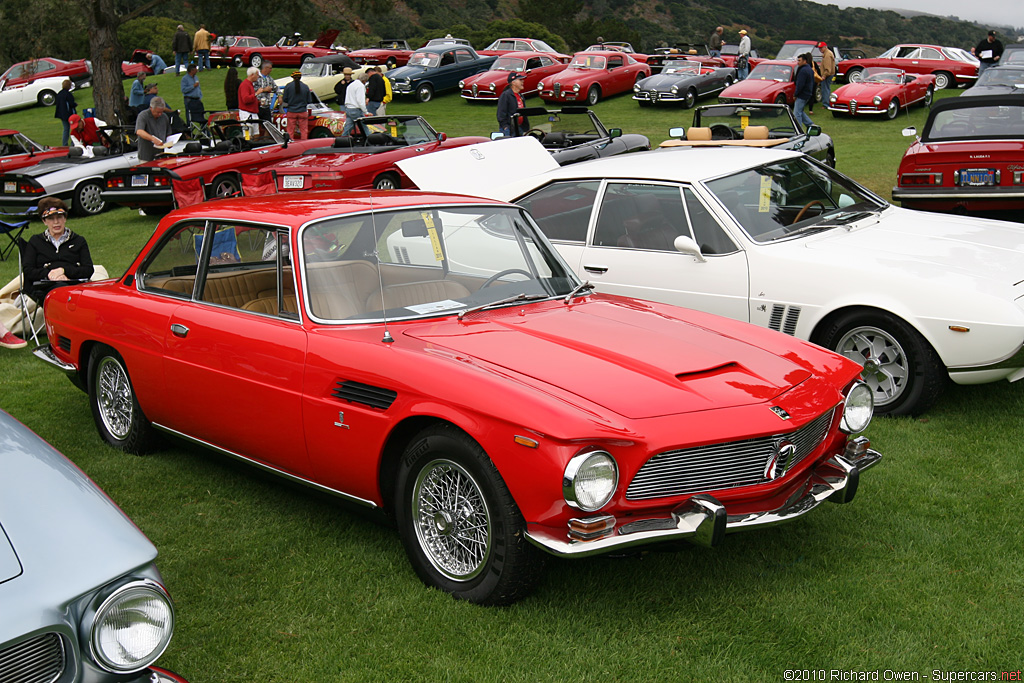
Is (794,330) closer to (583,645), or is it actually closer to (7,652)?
(583,645)

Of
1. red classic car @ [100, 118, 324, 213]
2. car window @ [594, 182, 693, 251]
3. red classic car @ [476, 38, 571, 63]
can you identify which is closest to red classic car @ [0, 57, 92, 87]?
red classic car @ [476, 38, 571, 63]

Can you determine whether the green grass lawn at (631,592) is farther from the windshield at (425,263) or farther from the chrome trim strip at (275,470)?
the windshield at (425,263)

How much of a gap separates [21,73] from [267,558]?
3720 cm

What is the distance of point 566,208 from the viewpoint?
Answer: 701 cm

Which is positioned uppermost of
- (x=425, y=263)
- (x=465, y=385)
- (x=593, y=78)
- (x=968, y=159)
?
(x=425, y=263)

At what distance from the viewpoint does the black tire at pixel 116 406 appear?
5.33m

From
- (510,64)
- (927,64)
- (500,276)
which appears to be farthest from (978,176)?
(510,64)

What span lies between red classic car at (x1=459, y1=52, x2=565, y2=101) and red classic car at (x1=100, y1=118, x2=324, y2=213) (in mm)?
11647

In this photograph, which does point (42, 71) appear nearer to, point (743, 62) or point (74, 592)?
point (743, 62)

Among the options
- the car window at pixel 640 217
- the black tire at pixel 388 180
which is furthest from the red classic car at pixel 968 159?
the black tire at pixel 388 180

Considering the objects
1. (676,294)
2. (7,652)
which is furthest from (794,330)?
(7,652)

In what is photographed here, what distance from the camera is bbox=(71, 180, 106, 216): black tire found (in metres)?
15.4

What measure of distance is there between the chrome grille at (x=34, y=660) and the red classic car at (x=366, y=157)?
10606 millimetres

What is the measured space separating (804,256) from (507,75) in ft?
71.3
